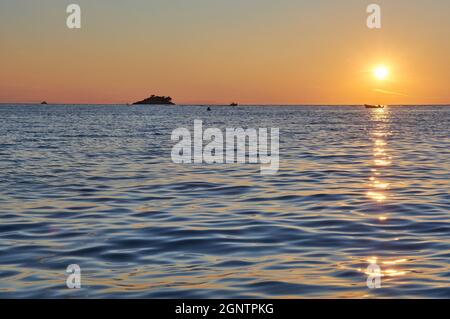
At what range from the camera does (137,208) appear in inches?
749

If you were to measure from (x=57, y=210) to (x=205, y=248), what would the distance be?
642cm

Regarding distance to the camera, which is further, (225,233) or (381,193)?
(381,193)

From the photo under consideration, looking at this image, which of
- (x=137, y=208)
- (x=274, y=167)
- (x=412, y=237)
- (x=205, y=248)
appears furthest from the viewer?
(x=274, y=167)

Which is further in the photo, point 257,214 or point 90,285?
point 257,214

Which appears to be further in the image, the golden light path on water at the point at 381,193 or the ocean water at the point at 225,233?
the golden light path on water at the point at 381,193

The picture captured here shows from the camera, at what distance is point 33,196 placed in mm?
21500

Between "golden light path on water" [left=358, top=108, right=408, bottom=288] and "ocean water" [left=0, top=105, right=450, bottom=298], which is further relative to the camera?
"golden light path on water" [left=358, top=108, right=408, bottom=288]
